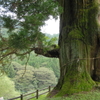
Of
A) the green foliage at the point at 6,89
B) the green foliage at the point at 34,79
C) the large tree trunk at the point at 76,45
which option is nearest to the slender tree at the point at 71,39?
the large tree trunk at the point at 76,45

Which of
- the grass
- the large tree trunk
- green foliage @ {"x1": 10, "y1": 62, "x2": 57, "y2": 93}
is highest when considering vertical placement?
the large tree trunk

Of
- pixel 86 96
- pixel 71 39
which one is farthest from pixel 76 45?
pixel 86 96

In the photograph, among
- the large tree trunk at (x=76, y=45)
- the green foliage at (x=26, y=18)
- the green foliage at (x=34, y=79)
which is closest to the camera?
the green foliage at (x=26, y=18)

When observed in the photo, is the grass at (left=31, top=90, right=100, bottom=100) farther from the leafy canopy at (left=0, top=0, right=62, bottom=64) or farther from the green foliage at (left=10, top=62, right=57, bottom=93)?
the green foliage at (left=10, top=62, right=57, bottom=93)

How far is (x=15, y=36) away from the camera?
7.68 ft

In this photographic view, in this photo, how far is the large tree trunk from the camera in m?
3.25

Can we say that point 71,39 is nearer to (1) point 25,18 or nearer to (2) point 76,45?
(2) point 76,45

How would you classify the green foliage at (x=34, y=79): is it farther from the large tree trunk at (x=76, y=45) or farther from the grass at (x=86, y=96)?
the grass at (x=86, y=96)

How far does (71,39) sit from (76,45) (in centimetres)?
19

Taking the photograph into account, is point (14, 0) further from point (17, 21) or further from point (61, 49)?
point (61, 49)

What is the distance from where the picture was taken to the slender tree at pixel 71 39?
248 centimetres

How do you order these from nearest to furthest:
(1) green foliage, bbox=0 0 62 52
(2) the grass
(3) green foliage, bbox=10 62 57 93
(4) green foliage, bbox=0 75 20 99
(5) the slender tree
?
(1) green foliage, bbox=0 0 62 52, (5) the slender tree, (2) the grass, (4) green foliage, bbox=0 75 20 99, (3) green foliage, bbox=10 62 57 93

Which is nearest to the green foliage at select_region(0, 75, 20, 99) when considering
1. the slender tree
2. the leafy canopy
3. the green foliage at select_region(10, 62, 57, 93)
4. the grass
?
the green foliage at select_region(10, 62, 57, 93)

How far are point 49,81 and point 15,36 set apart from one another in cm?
2342
